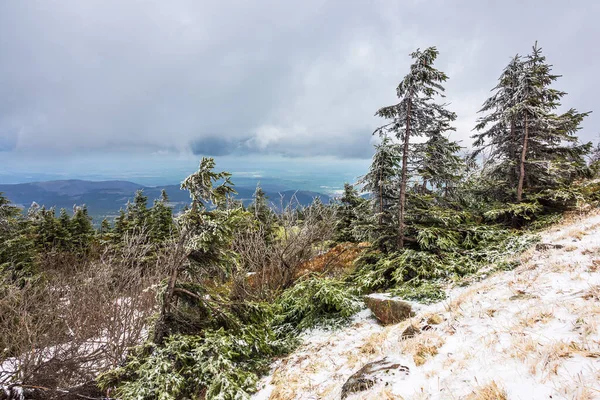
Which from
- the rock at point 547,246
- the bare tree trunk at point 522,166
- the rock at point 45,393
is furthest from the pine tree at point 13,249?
the bare tree trunk at point 522,166

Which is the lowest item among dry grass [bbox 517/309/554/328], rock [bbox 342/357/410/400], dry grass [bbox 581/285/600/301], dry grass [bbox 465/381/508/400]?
rock [bbox 342/357/410/400]

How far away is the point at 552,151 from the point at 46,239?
137 ft

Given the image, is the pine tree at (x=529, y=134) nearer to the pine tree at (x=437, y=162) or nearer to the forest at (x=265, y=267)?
the forest at (x=265, y=267)

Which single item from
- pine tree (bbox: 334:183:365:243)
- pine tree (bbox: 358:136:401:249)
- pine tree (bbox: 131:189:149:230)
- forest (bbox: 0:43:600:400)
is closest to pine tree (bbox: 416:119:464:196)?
forest (bbox: 0:43:600:400)

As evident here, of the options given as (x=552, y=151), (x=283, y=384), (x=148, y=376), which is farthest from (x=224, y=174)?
(x=552, y=151)

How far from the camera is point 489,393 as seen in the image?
112 inches

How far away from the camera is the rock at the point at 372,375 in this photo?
386cm

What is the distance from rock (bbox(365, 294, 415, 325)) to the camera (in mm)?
6980

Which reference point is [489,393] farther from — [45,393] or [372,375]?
[45,393]

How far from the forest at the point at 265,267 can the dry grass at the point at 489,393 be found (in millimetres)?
3664

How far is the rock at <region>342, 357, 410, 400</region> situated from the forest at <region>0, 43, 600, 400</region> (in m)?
2.01

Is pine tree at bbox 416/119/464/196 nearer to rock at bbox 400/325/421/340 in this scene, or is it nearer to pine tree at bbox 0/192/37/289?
rock at bbox 400/325/421/340

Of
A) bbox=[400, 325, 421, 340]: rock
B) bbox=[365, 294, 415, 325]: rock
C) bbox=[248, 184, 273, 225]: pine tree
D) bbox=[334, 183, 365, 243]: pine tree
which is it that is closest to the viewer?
bbox=[400, 325, 421, 340]: rock

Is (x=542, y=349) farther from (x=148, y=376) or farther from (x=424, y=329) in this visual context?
(x=148, y=376)
